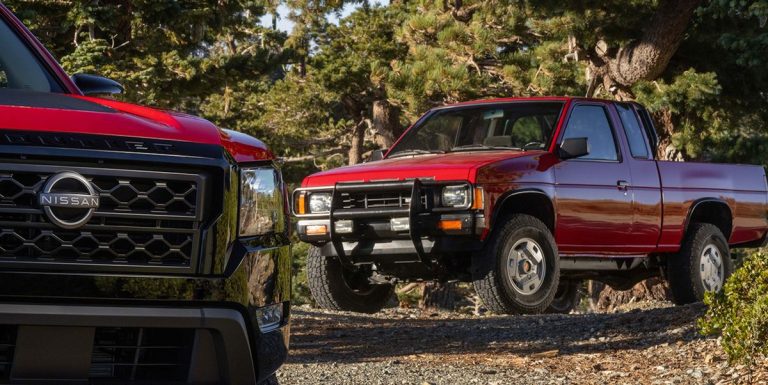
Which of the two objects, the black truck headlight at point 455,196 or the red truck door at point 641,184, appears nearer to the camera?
the black truck headlight at point 455,196

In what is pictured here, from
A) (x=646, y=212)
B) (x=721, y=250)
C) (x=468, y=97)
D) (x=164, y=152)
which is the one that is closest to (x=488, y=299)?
(x=646, y=212)

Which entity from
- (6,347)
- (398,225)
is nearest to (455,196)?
(398,225)

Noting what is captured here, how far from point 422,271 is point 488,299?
2.16 ft

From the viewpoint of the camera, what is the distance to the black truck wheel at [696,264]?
12.0 meters

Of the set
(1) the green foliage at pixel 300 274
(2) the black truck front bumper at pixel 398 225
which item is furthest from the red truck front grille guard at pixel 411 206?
(1) the green foliage at pixel 300 274

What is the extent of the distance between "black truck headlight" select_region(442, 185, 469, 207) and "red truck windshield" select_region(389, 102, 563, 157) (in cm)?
114

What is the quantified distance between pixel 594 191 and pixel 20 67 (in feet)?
21.5

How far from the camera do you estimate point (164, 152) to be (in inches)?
152

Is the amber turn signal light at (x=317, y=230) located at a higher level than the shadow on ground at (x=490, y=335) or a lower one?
higher

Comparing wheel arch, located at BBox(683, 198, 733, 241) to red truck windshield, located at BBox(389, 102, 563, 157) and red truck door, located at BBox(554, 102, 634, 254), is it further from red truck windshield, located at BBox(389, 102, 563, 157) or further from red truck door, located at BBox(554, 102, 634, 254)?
red truck windshield, located at BBox(389, 102, 563, 157)

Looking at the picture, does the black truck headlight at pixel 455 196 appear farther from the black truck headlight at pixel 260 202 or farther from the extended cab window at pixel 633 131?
the black truck headlight at pixel 260 202

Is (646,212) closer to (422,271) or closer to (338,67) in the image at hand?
(422,271)

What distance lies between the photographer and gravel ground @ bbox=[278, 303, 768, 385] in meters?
7.60

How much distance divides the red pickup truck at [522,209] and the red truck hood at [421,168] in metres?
0.01
